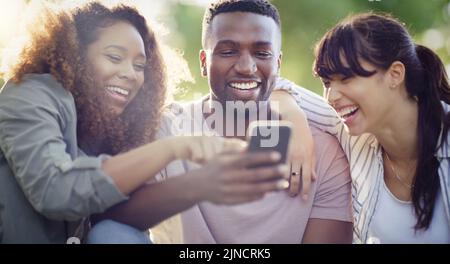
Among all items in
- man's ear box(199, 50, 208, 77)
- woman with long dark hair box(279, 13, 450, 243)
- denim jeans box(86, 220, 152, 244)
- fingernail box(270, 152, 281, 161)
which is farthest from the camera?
man's ear box(199, 50, 208, 77)

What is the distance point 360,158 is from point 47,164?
99 cm

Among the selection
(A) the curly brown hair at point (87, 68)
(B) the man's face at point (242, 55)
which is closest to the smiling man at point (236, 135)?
(B) the man's face at point (242, 55)

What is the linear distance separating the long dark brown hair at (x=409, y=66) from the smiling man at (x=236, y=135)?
200 mm

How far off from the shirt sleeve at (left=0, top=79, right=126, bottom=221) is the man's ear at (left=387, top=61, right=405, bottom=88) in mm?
905

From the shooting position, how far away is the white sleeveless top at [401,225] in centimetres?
201

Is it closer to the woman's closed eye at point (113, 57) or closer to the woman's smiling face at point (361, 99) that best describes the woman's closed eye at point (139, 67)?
the woman's closed eye at point (113, 57)

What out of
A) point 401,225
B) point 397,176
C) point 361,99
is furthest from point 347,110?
point 401,225

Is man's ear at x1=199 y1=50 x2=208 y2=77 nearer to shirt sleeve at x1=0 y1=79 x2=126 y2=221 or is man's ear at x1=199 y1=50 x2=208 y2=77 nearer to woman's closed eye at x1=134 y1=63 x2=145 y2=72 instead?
woman's closed eye at x1=134 y1=63 x2=145 y2=72

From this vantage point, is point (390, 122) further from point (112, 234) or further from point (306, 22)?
point (112, 234)

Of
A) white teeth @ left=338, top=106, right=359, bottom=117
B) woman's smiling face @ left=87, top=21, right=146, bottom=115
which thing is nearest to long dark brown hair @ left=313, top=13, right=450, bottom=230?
white teeth @ left=338, top=106, right=359, bottom=117

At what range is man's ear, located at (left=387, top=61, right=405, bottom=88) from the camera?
2010 mm

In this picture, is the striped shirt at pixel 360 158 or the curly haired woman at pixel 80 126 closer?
the curly haired woman at pixel 80 126

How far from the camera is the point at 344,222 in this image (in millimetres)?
2137
